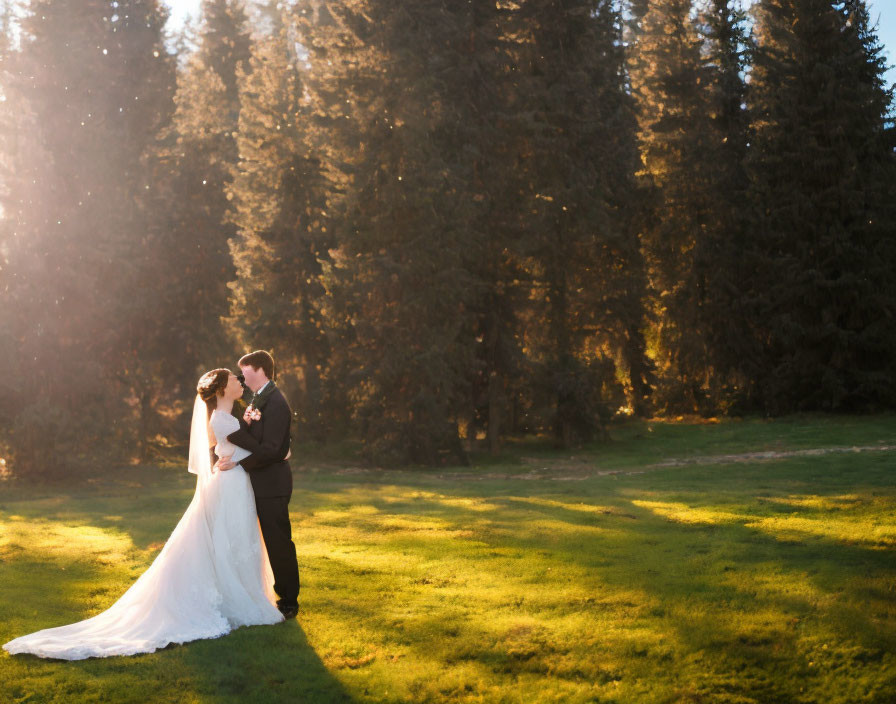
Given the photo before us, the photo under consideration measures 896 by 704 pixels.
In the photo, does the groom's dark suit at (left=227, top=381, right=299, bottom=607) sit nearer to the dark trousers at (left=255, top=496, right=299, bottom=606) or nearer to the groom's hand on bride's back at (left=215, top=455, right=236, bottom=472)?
the dark trousers at (left=255, top=496, right=299, bottom=606)

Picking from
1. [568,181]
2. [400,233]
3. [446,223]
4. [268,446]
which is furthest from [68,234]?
[268,446]

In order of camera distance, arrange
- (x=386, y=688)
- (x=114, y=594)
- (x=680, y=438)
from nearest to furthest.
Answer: (x=386, y=688), (x=114, y=594), (x=680, y=438)

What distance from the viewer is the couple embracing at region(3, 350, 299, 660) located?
7.95m

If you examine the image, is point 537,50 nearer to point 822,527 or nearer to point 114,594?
point 822,527

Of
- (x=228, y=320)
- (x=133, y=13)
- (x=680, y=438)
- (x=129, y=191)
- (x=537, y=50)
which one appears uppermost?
(x=133, y=13)

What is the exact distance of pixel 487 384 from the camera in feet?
95.5

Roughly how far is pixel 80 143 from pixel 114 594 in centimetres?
1996

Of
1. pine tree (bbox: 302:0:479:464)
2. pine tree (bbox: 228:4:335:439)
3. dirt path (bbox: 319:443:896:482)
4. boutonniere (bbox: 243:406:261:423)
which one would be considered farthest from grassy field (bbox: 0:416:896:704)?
pine tree (bbox: 228:4:335:439)

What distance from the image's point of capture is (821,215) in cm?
3127

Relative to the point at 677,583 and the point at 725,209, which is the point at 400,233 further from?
the point at 677,583

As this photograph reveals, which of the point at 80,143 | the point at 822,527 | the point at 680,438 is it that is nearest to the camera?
the point at 822,527

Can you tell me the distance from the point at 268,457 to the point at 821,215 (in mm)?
28186

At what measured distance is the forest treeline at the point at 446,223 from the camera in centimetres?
2564

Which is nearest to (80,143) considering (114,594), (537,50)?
(537,50)
